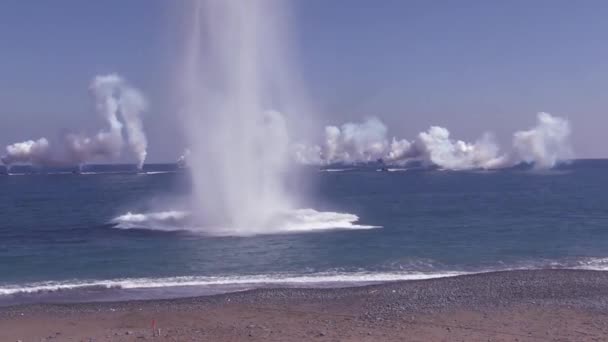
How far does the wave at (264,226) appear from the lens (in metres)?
42.6

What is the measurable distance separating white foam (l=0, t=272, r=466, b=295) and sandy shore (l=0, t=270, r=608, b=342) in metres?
2.32

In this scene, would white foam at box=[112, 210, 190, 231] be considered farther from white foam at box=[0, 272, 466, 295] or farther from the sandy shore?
the sandy shore

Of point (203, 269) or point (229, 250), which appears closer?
point (203, 269)

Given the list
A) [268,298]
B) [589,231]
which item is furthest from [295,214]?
[268,298]

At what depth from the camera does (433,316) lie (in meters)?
19.9

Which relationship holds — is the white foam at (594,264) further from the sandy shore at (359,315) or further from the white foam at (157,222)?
the white foam at (157,222)

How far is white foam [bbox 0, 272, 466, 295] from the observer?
2636 centimetres

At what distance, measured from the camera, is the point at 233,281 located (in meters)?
27.2

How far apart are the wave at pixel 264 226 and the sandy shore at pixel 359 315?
18405 mm

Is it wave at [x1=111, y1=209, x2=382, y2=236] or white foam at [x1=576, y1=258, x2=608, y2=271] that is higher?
wave at [x1=111, y1=209, x2=382, y2=236]

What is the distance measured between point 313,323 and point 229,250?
52.9 feet

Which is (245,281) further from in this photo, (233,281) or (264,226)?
(264,226)

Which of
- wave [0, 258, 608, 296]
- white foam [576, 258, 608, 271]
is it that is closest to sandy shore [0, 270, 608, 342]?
wave [0, 258, 608, 296]

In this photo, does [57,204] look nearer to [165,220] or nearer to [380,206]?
[165,220]
